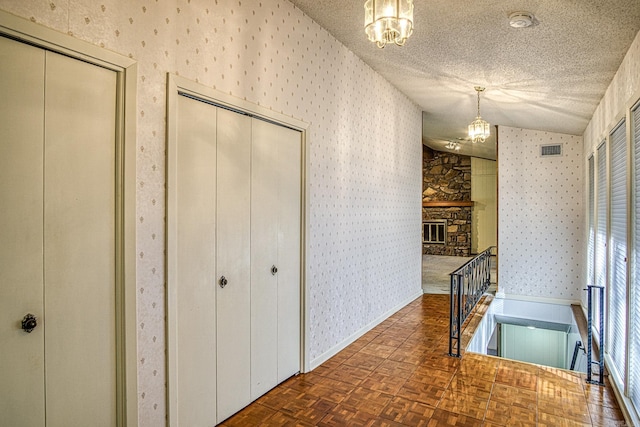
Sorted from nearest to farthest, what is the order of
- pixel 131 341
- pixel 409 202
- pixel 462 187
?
pixel 131 341 < pixel 409 202 < pixel 462 187

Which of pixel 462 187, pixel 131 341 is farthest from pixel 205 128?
pixel 462 187


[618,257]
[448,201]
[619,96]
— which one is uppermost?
[619,96]

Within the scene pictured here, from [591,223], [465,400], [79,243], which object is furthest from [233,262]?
[591,223]

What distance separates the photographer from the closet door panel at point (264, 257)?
2.72 meters

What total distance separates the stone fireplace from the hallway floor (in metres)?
8.18

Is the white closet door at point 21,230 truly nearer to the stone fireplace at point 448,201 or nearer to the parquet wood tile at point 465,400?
the parquet wood tile at point 465,400

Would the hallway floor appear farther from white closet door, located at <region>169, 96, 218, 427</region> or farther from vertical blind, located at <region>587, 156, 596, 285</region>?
vertical blind, located at <region>587, 156, 596, 285</region>

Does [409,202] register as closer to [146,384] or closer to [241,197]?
[241,197]

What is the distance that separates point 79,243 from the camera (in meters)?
1.67

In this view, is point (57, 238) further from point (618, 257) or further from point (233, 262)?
point (618, 257)

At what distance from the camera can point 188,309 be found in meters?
2.21

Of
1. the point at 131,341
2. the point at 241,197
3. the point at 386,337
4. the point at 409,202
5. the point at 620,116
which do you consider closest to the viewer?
the point at 131,341

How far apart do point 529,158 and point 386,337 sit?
422cm

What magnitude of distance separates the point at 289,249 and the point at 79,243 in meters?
1.63
